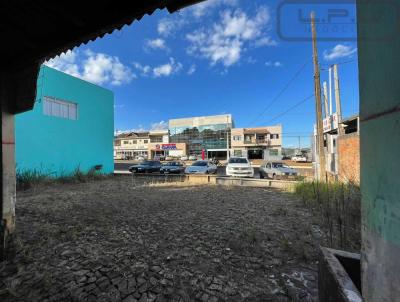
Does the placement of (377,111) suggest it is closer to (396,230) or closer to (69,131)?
(396,230)

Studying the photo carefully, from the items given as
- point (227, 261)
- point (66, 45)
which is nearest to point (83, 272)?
point (227, 261)

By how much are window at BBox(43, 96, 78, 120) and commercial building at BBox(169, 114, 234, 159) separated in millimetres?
36410

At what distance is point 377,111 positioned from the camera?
1.27 meters

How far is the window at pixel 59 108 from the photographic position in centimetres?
1214

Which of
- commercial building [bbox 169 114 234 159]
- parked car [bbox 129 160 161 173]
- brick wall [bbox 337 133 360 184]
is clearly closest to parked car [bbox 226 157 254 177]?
brick wall [bbox 337 133 360 184]

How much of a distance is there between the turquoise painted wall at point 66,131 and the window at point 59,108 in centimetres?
24

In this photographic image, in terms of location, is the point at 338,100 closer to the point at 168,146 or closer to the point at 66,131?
the point at 66,131

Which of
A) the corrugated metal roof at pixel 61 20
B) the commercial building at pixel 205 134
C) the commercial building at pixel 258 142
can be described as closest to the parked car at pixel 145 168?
the corrugated metal roof at pixel 61 20

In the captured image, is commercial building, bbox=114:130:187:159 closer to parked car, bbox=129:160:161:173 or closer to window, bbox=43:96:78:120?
parked car, bbox=129:160:161:173

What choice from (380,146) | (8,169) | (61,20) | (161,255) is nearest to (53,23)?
(61,20)

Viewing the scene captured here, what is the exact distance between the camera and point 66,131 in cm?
1319

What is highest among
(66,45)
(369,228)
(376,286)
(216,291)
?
(66,45)

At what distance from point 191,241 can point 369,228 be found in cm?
333

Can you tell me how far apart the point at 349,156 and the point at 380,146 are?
32.7 ft
